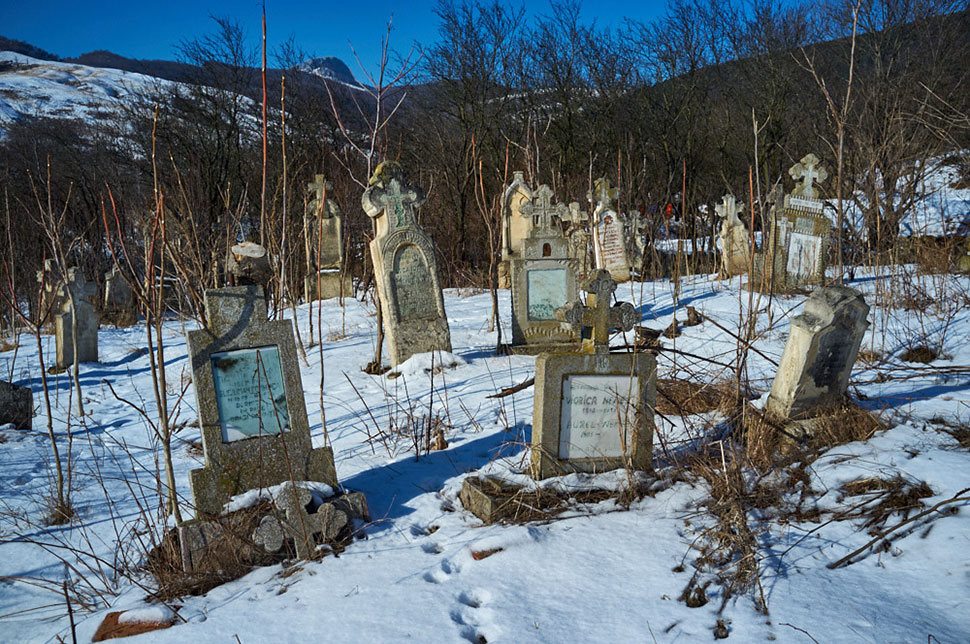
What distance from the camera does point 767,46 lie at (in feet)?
68.1

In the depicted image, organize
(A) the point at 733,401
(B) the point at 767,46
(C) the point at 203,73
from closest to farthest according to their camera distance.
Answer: (A) the point at 733,401 → (B) the point at 767,46 → (C) the point at 203,73

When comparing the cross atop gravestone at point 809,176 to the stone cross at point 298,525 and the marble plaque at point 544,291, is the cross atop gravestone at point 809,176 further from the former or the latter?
the stone cross at point 298,525

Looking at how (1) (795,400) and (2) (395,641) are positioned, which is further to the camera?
(1) (795,400)

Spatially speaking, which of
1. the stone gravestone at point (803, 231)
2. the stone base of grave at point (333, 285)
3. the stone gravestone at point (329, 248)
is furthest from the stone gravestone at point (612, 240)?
the stone gravestone at point (329, 248)

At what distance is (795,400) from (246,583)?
331 centimetres

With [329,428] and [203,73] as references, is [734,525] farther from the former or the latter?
[203,73]

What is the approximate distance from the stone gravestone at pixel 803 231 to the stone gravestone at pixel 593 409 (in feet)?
23.7

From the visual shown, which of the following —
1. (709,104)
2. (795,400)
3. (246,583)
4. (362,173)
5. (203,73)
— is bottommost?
(246,583)

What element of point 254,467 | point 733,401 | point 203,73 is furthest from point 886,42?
point 203,73

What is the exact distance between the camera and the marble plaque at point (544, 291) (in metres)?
8.05

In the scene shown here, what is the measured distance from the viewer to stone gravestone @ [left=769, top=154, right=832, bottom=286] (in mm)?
10117

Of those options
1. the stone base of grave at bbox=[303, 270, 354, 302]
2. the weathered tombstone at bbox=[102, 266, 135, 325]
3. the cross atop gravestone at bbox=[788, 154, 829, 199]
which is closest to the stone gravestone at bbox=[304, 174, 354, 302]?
the stone base of grave at bbox=[303, 270, 354, 302]

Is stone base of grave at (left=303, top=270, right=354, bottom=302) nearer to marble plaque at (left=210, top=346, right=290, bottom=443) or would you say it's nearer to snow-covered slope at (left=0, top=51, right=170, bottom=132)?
marble plaque at (left=210, top=346, right=290, bottom=443)

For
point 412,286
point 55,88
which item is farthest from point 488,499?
point 55,88
